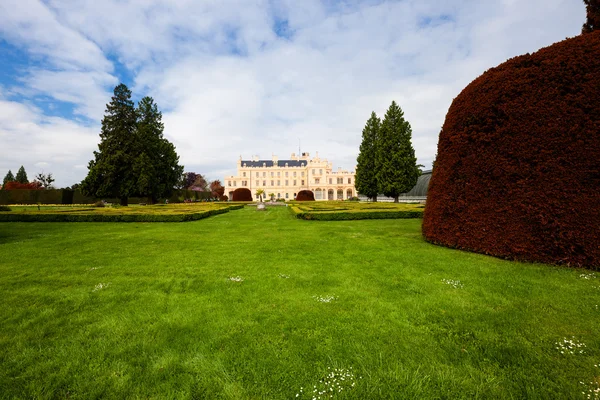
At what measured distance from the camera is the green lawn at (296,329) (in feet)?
7.91

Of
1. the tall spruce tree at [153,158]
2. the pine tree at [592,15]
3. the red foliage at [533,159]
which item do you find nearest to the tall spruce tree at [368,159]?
the tall spruce tree at [153,158]

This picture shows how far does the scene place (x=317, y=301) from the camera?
4.18m

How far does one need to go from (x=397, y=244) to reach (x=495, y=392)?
6.31 metres

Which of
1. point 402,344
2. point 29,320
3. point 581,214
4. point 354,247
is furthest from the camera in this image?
point 354,247

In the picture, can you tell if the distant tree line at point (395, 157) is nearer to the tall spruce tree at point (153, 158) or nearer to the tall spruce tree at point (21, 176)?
the tall spruce tree at point (153, 158)

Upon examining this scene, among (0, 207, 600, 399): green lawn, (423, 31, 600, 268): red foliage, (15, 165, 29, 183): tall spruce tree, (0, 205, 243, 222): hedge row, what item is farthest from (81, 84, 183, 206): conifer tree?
(15, 165, 29, 183): tall spruce tree

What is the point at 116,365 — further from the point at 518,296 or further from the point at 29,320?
the point at 518,296

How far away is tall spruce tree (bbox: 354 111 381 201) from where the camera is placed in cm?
3488

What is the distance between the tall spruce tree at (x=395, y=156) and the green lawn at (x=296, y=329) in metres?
24.9

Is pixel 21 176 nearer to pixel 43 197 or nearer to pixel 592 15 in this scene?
pixel 43 197

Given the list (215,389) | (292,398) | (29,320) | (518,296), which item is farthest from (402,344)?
(29,320)

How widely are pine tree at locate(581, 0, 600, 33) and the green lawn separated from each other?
7.56m

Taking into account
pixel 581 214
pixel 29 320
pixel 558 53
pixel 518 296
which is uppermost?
pixel 558 53

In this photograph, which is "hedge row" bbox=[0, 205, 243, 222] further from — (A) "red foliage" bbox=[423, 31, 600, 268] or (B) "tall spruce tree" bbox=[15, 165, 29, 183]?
(B) "tall spruce tree" bbox=[15, 165, 29, 183]
